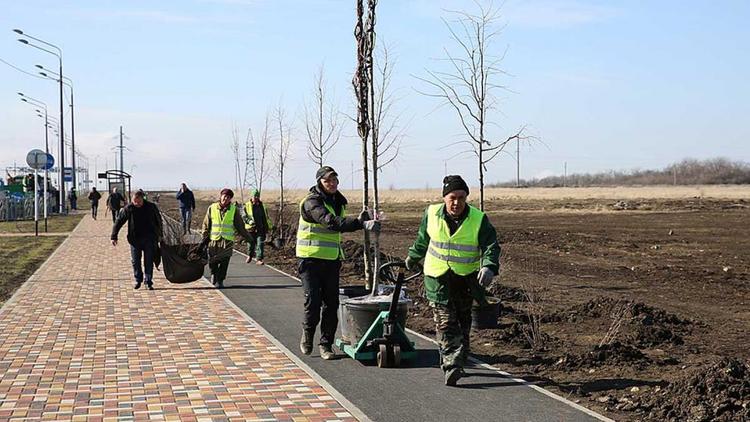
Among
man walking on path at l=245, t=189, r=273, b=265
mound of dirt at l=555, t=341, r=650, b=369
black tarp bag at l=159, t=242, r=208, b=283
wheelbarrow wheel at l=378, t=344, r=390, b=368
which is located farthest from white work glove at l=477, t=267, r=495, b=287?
man walking on path at l=245, t=189, r=273, b=265

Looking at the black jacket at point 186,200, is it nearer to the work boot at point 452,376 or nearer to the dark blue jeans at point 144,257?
the dark blue jeans at point 144,257

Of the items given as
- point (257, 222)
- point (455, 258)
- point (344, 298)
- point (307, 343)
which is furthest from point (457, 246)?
point (257, 222)

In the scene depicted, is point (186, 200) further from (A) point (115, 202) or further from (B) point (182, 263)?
(B) point (182, 263)

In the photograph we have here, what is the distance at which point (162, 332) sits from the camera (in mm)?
11078

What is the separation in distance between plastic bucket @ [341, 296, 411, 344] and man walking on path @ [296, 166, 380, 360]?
10.1 inches

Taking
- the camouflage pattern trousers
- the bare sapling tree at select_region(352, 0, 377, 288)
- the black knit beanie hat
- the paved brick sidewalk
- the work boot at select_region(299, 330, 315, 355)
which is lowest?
the paved brick sidewalk

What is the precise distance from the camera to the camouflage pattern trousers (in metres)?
8.07

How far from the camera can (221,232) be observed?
54.0 ft

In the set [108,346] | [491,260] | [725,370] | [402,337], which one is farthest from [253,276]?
[725,370]

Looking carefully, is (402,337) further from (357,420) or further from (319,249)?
(357,420)

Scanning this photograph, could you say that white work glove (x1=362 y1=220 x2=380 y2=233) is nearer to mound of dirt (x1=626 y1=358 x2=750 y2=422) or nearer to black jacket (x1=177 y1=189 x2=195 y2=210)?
mound of dirt (x1=626 y1=358 x2=750 y2=422)

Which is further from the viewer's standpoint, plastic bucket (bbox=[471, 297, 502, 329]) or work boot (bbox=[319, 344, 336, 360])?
plastic bucket (bbox=[471, 297, 502, 329])

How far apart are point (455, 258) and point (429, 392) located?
3.81 feet

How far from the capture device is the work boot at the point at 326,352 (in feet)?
30.7
